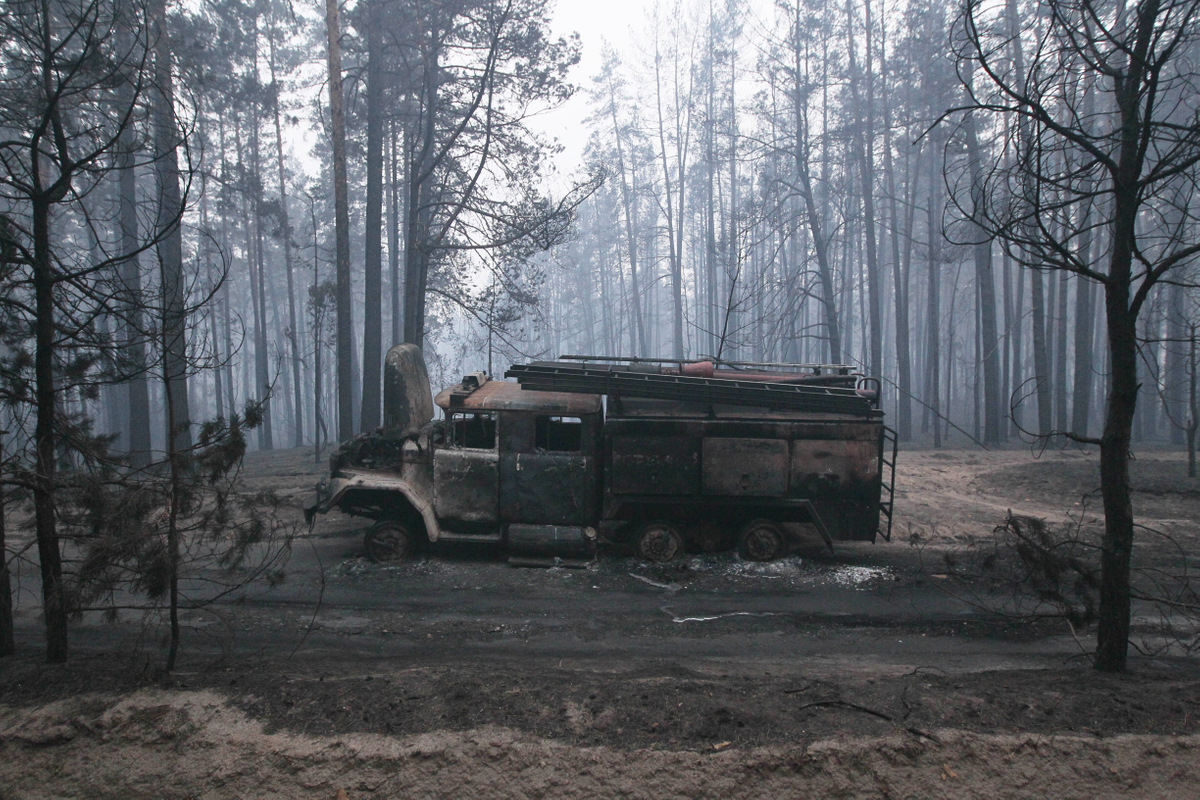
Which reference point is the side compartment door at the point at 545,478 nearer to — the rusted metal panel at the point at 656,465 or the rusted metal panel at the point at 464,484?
the rusted metal panel at the point at 464,484

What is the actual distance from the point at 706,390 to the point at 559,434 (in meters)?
2.16

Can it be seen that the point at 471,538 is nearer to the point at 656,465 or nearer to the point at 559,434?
the point at 559,434

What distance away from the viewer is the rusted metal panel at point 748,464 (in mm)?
8383

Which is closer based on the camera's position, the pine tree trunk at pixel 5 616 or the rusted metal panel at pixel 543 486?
the pine tree trunk at pixel 5 616

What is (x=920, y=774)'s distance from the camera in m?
3.70

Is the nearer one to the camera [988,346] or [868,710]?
[868,710]

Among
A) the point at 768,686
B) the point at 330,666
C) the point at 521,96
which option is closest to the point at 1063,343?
the point at 521,96

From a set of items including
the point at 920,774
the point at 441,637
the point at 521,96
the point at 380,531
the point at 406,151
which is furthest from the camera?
the point at 406,151

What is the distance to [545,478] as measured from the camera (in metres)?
8.69

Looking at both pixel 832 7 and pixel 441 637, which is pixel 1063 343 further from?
pixel 441 637

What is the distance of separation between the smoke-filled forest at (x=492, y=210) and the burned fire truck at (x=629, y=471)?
2.19 metres

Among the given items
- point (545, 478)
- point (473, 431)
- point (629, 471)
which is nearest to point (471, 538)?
point (545, 478)

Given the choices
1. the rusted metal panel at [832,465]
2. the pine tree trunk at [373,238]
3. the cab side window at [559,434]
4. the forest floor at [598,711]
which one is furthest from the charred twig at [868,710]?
the pine tree trunk at [373,238]

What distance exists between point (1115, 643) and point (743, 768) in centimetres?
296
